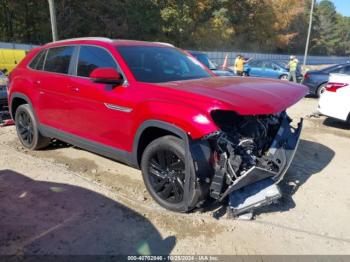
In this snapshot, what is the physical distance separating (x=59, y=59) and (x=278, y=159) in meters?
3.53

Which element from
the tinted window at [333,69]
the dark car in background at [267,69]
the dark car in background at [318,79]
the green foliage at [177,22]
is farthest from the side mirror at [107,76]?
the green foliage at [177,22]

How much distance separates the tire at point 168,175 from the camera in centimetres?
385

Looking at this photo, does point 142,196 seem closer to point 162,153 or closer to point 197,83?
point 162,153

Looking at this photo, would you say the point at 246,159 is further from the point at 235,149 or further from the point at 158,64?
the point at 158,64

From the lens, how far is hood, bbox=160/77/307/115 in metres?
3.51

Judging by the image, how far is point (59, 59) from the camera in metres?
5.56

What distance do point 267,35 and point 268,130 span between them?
194ft

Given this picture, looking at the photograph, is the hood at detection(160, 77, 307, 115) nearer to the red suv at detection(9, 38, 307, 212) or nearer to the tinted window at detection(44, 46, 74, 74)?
the red suv at detection(9, 38, 307, 212)

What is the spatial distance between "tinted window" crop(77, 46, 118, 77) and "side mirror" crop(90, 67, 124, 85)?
0.26 m

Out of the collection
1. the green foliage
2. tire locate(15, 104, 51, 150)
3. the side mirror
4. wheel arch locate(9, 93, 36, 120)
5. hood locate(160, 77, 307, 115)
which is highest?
the green foliage

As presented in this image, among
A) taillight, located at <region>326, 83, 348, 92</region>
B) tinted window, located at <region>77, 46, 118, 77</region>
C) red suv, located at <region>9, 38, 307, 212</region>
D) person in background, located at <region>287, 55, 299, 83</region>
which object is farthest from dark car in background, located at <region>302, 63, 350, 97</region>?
tinted window, located at <region>77, 46, 118, 77</region>

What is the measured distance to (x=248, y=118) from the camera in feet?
13.5

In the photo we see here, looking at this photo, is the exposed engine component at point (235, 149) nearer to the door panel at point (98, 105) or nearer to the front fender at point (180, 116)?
the front fender at point (180, 116)

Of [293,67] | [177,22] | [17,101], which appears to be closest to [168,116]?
[17,101]
